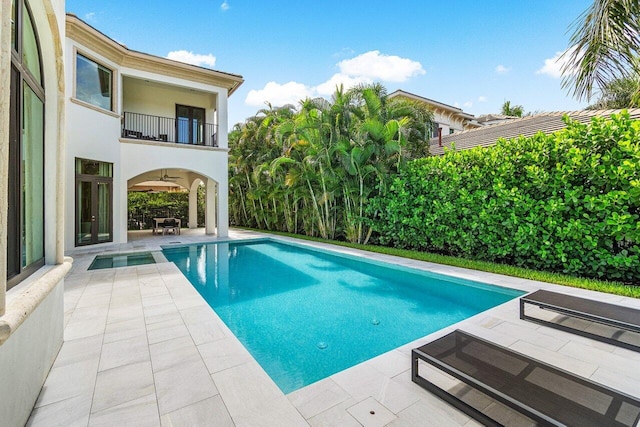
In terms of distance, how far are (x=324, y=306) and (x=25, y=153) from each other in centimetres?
535

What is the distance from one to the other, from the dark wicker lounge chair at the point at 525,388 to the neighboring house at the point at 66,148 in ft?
11.3

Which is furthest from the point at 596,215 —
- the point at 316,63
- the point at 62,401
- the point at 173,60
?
the point at 173,60

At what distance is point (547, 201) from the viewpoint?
24.7 ft

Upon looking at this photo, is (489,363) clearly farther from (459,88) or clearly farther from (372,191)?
(459,88)

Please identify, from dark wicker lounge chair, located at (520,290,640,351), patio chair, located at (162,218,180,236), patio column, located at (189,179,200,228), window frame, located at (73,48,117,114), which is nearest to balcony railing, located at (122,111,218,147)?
window frame, located at (73,48,117,114)

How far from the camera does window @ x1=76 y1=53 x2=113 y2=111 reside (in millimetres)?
11773

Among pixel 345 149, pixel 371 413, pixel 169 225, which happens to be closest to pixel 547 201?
pixel 345 149

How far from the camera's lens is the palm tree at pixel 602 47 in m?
6.02

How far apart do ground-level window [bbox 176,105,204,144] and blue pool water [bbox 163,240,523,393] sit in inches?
349

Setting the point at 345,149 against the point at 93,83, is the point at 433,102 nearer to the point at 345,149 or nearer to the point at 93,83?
the point at 345,149

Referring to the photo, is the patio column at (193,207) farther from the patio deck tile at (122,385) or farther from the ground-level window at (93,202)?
the patio deck tile at (122,385)

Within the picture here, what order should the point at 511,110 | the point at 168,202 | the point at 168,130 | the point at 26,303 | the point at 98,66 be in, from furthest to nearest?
the point at 511,110 → the point at 168,202 → the point at 168,130 → the point at 98,66 → the point at 26,303

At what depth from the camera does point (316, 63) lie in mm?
16328

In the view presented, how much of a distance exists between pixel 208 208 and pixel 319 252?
9.42 metres
